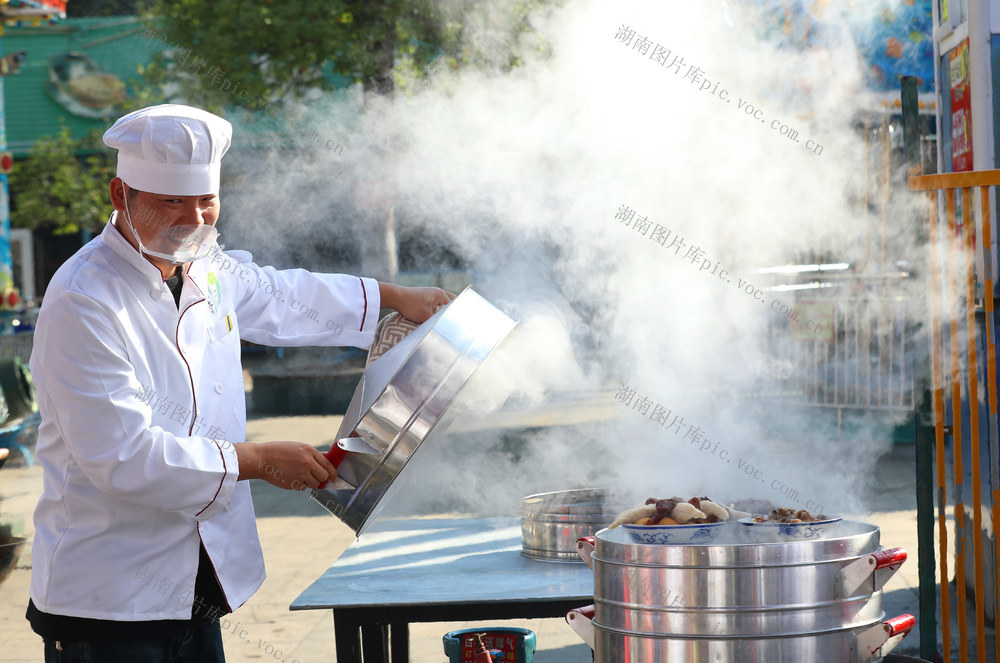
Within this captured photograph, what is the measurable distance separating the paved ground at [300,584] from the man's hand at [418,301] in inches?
80.5

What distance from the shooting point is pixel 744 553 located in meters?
1.65

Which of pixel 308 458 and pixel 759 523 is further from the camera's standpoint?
pixel 759 523

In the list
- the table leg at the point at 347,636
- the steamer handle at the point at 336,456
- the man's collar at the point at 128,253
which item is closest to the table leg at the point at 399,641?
the table leg at the point at 347,636

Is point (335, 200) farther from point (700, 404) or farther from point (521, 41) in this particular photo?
point (700, 404)

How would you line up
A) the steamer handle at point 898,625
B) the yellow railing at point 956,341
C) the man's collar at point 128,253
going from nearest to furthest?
the steamer handle at point 898,625 < the man's collar at point 128,253 < the yellow railing at point 956,341

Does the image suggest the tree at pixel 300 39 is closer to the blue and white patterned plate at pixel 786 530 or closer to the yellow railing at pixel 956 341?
the yellow railing at pixel 956 341

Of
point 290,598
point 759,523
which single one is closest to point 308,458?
point 759,523

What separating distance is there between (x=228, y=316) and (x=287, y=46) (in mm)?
7699

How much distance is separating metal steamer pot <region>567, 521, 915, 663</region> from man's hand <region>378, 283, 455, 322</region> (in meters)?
0.79

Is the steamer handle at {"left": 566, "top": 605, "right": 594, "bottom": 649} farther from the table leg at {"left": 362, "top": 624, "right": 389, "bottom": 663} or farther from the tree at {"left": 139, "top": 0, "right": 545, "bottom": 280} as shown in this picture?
the tree at {"left": 139, "top": 0, "right": 545, "bottom": 280}

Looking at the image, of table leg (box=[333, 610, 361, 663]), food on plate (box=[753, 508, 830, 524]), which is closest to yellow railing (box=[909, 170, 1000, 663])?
food on plate (box=[753, 508, 830, 524])

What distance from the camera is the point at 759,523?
6.44 feet

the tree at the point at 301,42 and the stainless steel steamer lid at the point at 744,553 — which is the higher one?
the tree at the point at 301,42

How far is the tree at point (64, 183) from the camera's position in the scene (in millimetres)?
13391
